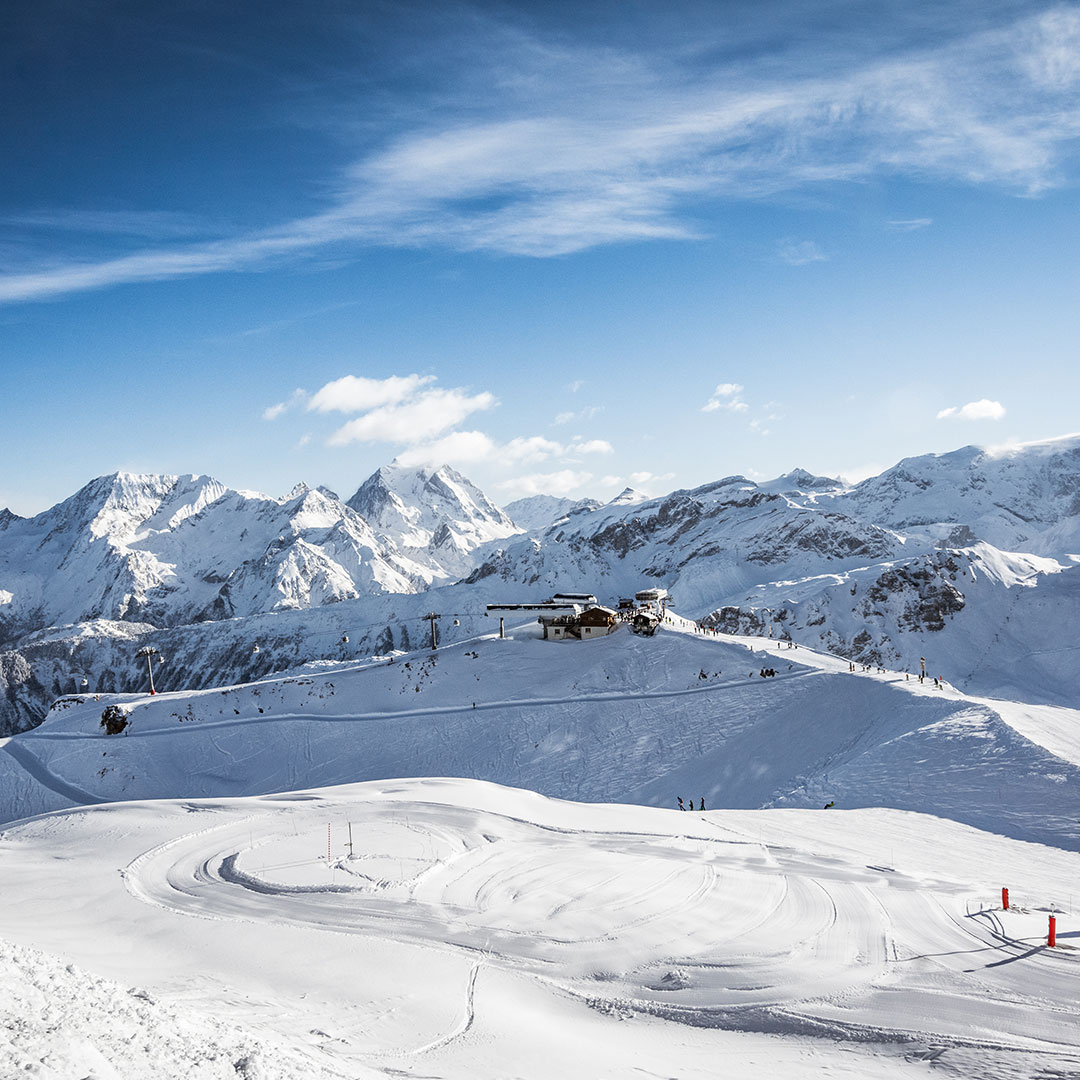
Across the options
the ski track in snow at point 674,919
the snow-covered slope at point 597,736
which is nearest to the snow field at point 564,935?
the ski track in snow at point 674,919

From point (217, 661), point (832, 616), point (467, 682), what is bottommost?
point (217, 661)

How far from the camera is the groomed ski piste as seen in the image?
12.3m

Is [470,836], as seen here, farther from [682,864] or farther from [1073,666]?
[1073,666]

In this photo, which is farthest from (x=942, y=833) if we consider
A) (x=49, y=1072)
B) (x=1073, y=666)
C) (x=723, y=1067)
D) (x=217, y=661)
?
(x=217, y=661)

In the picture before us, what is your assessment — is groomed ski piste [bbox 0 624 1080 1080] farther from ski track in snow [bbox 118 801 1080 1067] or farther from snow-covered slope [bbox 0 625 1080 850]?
snow-covered slope [bbox 0 625 1080 850]

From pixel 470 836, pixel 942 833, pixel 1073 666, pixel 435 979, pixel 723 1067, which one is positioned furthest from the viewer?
pixel 1073 666

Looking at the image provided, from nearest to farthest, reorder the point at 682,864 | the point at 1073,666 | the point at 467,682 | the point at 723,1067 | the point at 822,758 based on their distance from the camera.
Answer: the point at 723,1067 → the point at 682,864 → the point at 822,758 → the point at 467,682 → the point at 1073,666

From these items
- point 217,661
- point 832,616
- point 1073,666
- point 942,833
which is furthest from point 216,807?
point 217,661

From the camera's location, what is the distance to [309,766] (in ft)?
171

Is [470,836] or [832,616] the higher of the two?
[832,616]

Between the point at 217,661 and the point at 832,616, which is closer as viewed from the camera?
the point at 832,616

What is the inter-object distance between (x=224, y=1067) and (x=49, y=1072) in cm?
201

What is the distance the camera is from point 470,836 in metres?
26.2

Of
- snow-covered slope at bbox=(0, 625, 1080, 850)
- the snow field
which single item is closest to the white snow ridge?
the snow field
